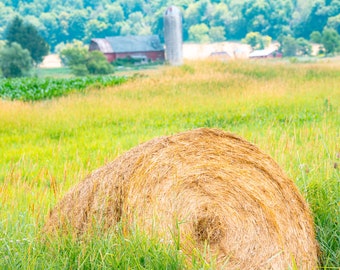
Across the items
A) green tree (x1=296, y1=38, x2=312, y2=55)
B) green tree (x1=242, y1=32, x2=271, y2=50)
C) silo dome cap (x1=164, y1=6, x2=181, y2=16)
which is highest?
silo dome cap (x1=164, y1=6, x2=181, y2=16)

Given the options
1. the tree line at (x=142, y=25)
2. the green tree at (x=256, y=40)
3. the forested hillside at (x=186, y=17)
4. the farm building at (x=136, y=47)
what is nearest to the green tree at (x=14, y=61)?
the tree line at (x=142, y=25)

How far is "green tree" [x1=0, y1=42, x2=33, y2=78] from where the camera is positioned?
129 feet

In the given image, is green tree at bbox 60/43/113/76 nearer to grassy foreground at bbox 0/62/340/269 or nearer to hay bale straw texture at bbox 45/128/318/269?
grassy foreground at bbox 0/62/340/269

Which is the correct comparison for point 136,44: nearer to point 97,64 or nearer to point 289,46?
point 97,64

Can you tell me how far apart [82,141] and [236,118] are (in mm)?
3506

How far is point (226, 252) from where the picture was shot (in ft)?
13.8

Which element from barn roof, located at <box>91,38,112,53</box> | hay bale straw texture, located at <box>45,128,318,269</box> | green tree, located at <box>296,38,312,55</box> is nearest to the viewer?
hay bale straw texture, located at <box>45,128,318,269</box>

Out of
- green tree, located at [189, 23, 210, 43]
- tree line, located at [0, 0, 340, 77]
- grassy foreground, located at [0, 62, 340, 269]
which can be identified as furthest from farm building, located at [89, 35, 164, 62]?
grassy foreground, located at [0, 62, 340, 269]

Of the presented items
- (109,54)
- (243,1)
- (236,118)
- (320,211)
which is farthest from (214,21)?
(320,211)

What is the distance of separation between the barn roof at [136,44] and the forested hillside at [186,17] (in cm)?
214

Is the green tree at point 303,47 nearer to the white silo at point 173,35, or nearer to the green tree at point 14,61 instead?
the white silo at point 173,35

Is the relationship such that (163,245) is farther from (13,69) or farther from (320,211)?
(13,69)

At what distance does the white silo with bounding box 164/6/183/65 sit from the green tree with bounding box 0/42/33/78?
32.9ft

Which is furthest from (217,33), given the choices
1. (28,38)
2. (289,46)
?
(28,38)
